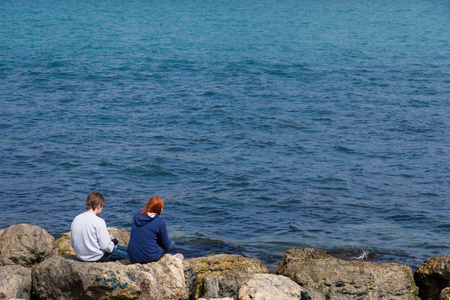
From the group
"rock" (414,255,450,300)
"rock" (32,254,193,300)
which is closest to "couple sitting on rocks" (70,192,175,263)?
"rock" (32,254,193,300)

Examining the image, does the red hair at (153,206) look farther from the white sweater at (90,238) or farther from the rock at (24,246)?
the rock at (24,246)

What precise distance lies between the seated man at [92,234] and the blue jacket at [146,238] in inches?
15.2

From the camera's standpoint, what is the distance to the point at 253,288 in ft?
26.2

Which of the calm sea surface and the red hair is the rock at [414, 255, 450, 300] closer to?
the calm sea surface

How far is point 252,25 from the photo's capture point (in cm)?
5672

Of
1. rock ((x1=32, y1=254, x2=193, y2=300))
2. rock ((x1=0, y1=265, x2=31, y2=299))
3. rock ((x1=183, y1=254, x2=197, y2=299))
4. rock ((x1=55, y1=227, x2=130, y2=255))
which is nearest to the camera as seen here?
rock ((x1=32, y1=254, x2=193, y2=300))

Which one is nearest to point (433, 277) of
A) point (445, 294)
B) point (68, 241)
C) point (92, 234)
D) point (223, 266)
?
point (445, 294)

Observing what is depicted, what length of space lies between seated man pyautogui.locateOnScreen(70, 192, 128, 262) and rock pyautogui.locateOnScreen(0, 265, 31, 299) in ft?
3.38

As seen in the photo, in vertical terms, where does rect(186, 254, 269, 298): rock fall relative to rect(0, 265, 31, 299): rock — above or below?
below

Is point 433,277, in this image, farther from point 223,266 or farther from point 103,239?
point 103,239

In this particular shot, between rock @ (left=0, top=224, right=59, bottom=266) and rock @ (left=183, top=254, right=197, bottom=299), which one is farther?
rock @ (left=0, top=224, right=59, bottom=266)

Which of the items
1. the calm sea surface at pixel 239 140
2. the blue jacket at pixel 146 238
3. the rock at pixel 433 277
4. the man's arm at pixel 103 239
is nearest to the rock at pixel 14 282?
the man's arm at pixel 103 239

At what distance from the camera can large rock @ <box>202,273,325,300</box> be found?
789 cm

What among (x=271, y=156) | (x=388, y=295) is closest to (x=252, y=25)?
(x=271, y=156)
